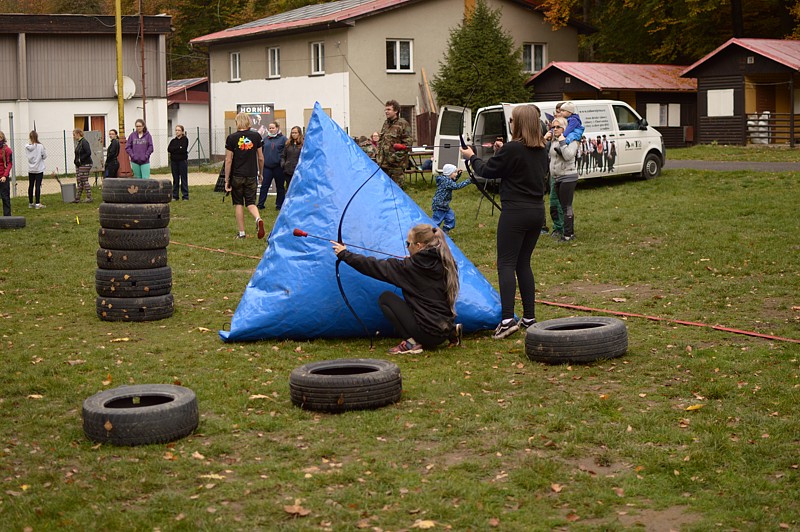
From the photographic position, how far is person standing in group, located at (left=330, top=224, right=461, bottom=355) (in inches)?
312

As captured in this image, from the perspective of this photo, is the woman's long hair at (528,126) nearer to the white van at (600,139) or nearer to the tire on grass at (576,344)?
the tire on grass at (576,344)

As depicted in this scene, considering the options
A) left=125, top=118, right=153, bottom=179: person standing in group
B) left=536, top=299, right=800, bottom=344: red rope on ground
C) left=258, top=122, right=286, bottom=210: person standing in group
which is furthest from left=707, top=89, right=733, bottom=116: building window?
left=536, top=299, right=800, bottom=344: red rope on ground

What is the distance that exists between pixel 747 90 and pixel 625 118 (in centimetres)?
1597

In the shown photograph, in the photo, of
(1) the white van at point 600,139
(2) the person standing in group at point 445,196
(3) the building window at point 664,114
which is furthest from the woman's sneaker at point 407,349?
(3) the building window at point 664,114

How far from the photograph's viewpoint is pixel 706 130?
37.7 m

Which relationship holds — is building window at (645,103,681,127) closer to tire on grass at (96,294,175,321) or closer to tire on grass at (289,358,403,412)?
tire on grass at (96,294,175,321)

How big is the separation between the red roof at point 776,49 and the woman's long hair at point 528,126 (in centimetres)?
2857

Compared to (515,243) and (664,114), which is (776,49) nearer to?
(664,114)

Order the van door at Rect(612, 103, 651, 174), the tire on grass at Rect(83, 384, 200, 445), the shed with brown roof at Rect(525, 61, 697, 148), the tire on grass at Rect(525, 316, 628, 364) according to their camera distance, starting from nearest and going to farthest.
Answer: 1. the tire on grass at Rect(83, 384, 200, 445)
2. the tire on grass at Rect(525, 316, 628, 364)
3. the van door at Rect(612, 103, 651, 174)
4. the shed with brown roof at Rect(525, 61, 697, 148)

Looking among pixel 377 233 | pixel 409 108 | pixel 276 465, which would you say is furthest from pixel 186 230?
pixel 409 108

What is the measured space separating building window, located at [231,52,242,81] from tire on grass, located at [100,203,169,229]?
37.7 metres

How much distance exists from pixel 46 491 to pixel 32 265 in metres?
9.34

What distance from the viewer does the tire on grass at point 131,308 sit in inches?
382

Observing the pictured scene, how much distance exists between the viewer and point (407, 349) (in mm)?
8188
